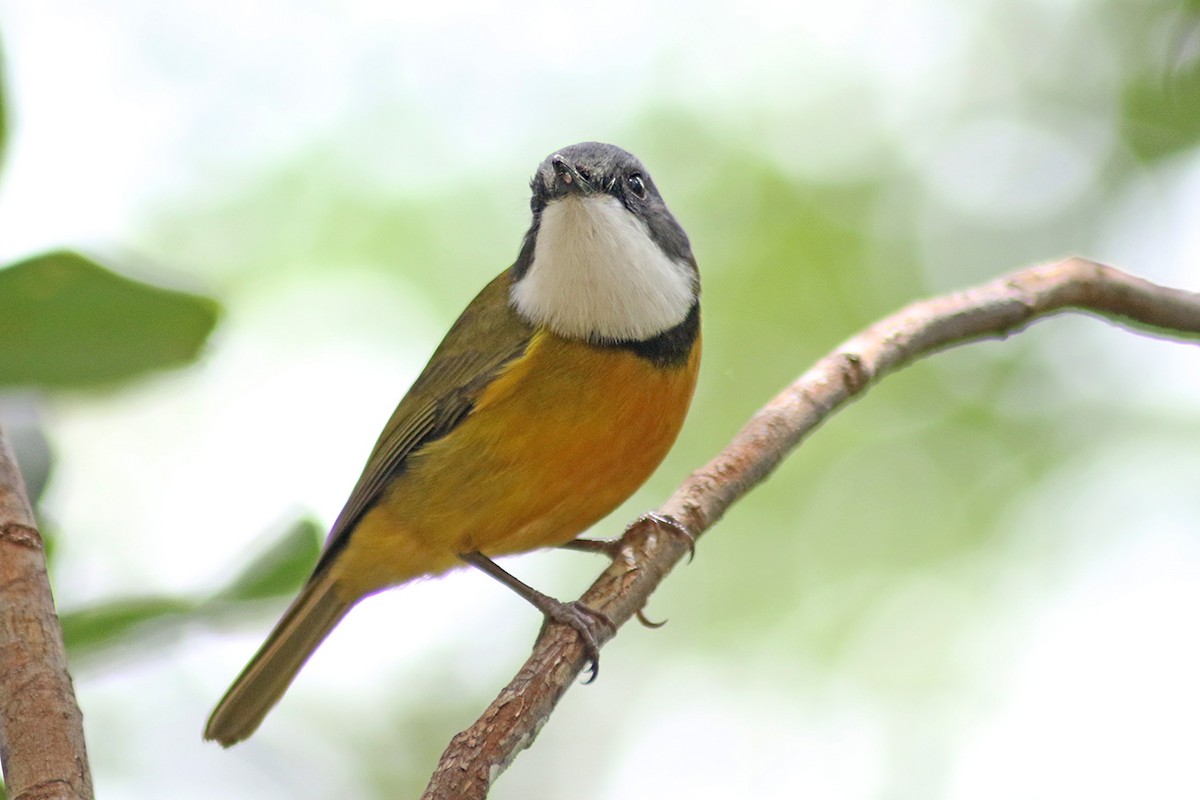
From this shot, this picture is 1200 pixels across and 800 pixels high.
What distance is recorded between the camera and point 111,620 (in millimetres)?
2559

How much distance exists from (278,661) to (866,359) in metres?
2.62

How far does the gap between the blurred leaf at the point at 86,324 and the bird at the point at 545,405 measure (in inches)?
61.2

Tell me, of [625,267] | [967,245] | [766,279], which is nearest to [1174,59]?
[625,267]

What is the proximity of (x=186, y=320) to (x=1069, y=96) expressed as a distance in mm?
8620

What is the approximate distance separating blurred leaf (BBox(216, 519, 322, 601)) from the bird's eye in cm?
204

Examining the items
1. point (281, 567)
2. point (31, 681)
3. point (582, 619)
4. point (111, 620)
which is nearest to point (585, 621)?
point (582, 619)

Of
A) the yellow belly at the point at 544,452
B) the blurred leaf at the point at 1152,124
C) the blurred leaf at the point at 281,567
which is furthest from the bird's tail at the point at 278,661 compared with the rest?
the blurred leaf at the point at 1152,124

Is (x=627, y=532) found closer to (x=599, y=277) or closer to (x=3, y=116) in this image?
(x=599, y=277)

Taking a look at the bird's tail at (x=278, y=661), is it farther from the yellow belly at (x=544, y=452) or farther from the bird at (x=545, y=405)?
the yellow belly at (x=544, y=452)

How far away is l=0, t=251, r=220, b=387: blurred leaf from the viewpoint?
8.44 ft

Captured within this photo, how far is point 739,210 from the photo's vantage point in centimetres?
935

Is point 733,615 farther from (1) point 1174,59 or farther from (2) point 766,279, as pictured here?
(1) point 1174,59

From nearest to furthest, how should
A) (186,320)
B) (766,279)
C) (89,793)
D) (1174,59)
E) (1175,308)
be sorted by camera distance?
1. (89,793)
2. (186,320)
3. (1174,59)
4. (1175,308)
5. (766,279)

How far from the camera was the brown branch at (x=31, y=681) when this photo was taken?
2127 mm
